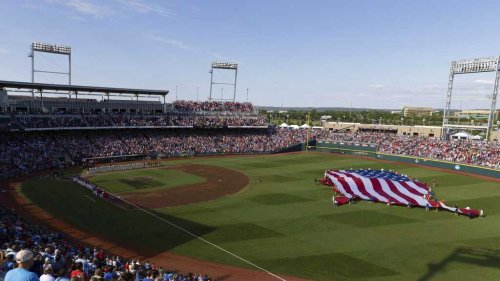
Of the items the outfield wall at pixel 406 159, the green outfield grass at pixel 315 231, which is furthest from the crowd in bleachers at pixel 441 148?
the green outfield grass at pixel 315 231

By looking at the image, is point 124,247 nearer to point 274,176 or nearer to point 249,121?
point 274,176

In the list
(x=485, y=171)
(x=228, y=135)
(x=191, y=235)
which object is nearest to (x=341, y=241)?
(x=191, y=235)

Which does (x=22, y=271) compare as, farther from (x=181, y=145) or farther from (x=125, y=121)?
(x=125, y=121)

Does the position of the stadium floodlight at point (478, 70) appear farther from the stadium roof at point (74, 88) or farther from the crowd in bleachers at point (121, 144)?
the stadium roof at point (74, 88)

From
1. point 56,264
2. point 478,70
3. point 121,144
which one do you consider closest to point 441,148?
point 478,70

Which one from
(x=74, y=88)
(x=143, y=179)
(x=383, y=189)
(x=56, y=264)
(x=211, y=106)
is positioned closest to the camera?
(x=56, y=264)
